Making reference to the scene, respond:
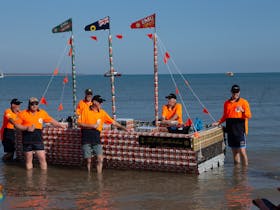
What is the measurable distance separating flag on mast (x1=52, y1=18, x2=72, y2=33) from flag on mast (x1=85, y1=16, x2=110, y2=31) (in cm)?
58

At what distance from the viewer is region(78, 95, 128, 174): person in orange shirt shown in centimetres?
1033

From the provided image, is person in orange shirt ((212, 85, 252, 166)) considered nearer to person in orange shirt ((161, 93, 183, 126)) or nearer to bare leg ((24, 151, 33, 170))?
person in orange shirt ((161, 93, 183, 126))

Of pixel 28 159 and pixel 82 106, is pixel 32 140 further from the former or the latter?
pixel 82 106

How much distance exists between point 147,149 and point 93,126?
54.5 inches

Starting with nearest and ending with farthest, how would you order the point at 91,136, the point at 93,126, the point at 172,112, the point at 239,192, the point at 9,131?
1. the point at 239,192
2. the point at 93,126
3. the point at 91,136
4. the point at 172,112
5. the point at 9,131

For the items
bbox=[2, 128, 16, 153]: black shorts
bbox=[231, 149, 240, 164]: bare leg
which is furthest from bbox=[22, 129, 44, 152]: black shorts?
bbox=[231, 149, 240, 164]: bare leg

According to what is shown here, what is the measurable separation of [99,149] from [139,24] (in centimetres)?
335

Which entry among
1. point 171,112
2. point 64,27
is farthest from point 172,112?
point 64,27

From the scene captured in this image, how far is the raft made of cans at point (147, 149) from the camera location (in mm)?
10320

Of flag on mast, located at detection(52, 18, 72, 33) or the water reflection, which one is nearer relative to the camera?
the water reflection

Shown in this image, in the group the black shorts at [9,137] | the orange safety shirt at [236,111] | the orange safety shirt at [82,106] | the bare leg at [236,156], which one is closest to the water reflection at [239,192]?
the bare leg at [236,156]

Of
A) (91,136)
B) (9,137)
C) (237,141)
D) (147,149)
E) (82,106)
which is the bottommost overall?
(147,149)

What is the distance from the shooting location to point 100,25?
1188 cm

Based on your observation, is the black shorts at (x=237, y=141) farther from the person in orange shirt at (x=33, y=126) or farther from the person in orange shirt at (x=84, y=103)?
the person in orange shirt at (x=33, y=126)
